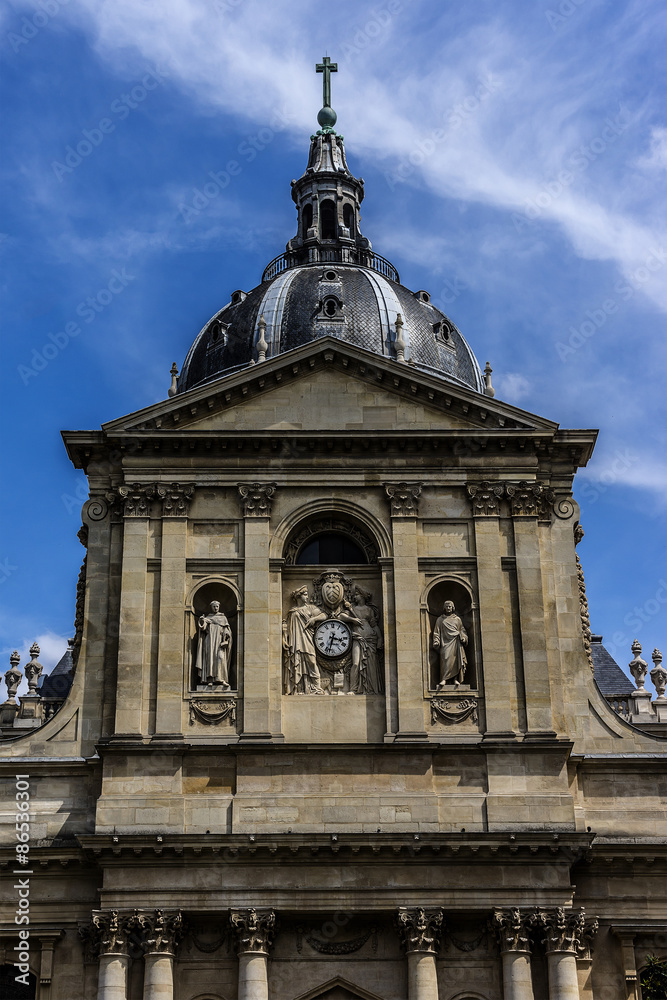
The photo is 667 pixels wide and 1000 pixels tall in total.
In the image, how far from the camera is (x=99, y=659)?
33.5 metres

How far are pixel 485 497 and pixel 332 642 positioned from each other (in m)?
4.65

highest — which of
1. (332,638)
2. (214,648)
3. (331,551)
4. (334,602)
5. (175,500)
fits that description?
(175,500)

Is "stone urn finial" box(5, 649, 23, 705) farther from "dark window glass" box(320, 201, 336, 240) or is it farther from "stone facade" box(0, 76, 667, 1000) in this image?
"dark window glass" box(320, 201, 336, 240)

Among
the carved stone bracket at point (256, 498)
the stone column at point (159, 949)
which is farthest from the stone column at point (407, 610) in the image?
the stone column at point (159, 949)

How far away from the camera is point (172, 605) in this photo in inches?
1307

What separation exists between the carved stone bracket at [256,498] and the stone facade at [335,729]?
69 millimetres

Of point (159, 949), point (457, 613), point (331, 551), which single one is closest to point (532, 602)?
point (457, 613)

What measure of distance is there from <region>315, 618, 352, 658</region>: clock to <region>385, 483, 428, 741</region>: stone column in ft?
3.86

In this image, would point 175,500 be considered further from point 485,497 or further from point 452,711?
point 452,711

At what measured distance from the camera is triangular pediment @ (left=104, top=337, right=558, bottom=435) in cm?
3466

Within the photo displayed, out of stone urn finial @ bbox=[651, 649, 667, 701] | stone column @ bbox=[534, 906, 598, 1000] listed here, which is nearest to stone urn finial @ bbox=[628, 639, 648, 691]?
stone urn finial @ bbox=[651, 649, 667, 701]

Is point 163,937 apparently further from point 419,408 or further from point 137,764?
point 419,408

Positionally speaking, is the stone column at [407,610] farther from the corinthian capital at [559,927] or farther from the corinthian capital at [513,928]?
the corinthian capital at [559,927]

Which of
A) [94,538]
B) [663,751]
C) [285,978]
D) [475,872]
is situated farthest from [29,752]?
[663,751]
